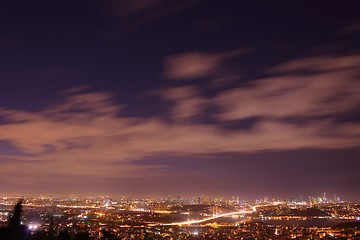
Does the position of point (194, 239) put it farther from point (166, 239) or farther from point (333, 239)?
point (333, 239)

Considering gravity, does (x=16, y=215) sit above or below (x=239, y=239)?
above

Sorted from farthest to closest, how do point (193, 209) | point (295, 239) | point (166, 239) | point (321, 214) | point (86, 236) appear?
point (193, 209), point (321, 214), point (295, 239), point (166, 239), point (86, 236)

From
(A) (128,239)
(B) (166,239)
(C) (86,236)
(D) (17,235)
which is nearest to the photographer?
Answer: (D) (17,235)

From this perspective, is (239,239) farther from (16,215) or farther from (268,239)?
(16,215)

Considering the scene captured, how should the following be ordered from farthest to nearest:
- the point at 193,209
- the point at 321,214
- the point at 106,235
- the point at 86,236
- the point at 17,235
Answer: the point at 193,209 → the point at 321,214 → the point at 106,235 → the point at 86,236 → the point at 17,235

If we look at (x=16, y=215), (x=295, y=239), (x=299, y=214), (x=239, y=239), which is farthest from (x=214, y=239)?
(x=299, y=214)

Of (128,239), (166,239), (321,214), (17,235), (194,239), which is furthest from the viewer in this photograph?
(321,214)

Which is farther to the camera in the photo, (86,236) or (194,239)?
(194,239)

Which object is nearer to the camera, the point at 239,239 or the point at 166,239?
the point at 166,239

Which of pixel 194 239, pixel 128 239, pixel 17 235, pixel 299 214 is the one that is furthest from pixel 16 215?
pixel 299 214
